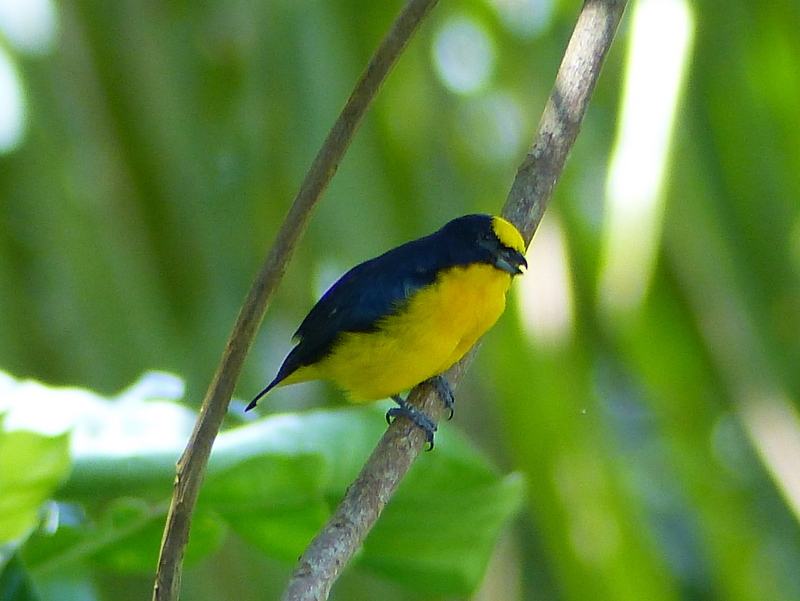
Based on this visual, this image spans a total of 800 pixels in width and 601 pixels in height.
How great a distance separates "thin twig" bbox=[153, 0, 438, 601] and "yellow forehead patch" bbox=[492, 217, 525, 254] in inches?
31.9

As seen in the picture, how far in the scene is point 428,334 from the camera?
2.35 meters

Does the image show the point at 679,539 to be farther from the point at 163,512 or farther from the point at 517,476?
the point at 163,512

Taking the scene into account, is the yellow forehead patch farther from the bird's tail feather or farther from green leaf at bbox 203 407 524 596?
the bird's tail feather

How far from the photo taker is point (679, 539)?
4633mm

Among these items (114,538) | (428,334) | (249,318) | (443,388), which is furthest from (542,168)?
(114,538)

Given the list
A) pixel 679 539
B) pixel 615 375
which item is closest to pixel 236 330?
pixel 615 375

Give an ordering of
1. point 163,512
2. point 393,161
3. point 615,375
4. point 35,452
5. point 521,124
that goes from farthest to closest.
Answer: point 615,375, point 521,124, point 393,161, point 163,512, point 35,452

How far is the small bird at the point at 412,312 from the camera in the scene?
236 centimetres

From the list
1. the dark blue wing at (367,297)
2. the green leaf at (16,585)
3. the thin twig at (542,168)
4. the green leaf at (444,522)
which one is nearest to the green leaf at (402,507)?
the green leaf at (444,522)

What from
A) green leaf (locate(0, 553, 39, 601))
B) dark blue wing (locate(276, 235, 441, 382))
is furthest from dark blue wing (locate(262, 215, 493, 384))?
green leaf (locate(0, 553, 39, 601))

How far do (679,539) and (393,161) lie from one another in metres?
2.72

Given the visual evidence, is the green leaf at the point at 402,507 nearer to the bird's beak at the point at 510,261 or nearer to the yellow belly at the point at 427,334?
the yellow belly at the point at 427,334

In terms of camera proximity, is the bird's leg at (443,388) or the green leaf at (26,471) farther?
the bird's leg at (443,388)

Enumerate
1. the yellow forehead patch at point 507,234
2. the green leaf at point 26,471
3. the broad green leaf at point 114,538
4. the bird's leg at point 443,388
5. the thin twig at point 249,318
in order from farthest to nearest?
the bird's leg at point 443,388, the yellow forehead patch at point 507,234, the broad green leaf at point 114,538, the green leaf at point 26,471, the thin twig at point 249,318
